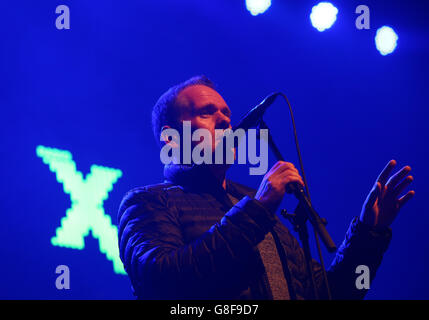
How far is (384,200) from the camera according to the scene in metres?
1.81

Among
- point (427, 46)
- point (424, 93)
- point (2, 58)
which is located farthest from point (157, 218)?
point (427, 46)

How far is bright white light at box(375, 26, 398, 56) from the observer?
387 centimetres

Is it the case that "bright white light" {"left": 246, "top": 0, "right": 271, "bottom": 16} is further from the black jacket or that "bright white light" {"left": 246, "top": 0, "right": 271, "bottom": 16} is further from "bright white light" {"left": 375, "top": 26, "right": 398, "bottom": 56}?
the black jacket

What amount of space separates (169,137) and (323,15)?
7.60ft

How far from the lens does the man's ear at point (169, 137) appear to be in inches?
89.7

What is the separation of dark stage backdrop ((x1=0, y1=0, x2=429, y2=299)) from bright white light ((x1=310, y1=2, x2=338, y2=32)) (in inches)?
2.3

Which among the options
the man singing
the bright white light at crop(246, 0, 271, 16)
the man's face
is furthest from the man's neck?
the bright white light at crop(246, 0, 271, 16)

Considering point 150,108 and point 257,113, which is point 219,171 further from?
point 150,108

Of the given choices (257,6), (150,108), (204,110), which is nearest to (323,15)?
(257,6)

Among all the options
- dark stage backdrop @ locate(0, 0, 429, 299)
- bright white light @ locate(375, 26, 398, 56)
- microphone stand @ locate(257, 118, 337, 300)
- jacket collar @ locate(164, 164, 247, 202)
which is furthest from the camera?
bright white light @ locate(375, 26, 398, 56)

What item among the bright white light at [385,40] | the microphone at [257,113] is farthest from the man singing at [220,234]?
the bright white light at [385,40]

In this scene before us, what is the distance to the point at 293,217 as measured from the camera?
1.65 m

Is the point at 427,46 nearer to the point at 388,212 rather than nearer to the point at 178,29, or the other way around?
the point at 178,29
